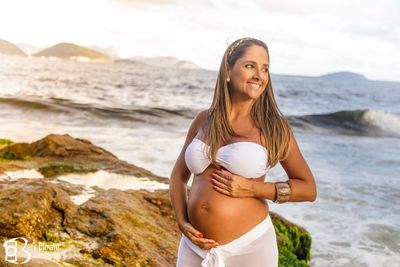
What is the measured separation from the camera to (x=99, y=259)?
4074 mm

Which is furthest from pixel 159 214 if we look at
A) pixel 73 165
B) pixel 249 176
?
pixel 249 176

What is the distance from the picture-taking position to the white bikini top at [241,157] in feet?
8.96

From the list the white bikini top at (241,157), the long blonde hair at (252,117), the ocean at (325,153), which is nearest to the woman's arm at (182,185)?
the long blonde hair at (252,117)

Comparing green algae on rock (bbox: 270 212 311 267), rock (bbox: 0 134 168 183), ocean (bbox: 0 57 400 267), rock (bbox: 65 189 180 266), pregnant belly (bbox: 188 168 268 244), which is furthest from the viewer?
ocean (bbox: 0 57 400 267)

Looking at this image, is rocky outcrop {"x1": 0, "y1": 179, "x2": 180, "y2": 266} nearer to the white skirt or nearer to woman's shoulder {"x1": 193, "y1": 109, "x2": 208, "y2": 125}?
the white skirt

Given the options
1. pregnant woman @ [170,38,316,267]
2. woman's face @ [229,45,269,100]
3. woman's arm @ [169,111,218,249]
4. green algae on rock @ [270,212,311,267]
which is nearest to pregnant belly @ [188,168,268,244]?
pregnant woman @ [170,38,316,267]

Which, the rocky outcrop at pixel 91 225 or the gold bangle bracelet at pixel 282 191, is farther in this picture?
the rocky outcrop at pixel 91 225

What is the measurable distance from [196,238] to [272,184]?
0.56m

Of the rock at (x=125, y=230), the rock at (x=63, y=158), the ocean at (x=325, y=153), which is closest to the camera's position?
the rock at (x=125, y=230)

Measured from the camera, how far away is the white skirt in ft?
9.16

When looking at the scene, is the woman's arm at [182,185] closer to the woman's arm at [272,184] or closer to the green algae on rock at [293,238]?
the woman's arm at [272,184]

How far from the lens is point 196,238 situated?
2.83 metres

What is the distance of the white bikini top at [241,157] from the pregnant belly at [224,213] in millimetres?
128

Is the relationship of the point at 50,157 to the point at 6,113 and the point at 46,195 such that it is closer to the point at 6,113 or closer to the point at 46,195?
the point at 46,195
